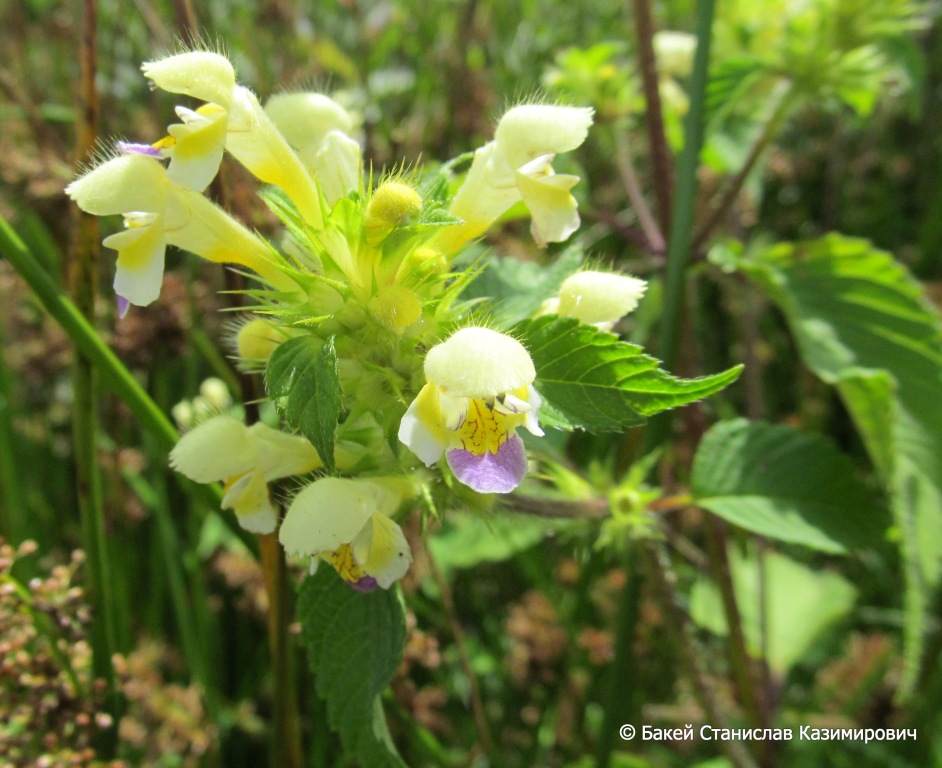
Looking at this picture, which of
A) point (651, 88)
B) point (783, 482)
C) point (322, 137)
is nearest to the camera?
point (322, 137)

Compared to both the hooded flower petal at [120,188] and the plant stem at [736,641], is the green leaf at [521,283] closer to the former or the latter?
the hooded flower petal at [120,188]

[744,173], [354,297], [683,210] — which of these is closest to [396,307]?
[354,297]

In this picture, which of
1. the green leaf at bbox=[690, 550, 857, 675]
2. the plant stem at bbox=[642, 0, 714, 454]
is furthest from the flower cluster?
the green leaf at bbox=[690, 550, 857, 675]

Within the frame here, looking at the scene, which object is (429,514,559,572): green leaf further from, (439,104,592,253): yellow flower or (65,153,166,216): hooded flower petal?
(65,153,166,216): hooded flower petal

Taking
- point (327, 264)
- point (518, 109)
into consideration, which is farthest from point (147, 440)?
point (518, 109)

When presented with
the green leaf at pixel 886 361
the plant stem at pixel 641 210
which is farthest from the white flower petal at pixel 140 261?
the plant stem at pixel 641 210

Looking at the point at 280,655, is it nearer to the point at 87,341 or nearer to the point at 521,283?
the point at 87,341
